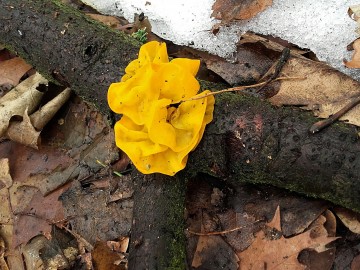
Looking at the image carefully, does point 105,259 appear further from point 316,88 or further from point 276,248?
point 316,88

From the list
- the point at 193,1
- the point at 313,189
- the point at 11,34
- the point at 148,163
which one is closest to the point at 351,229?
the point at 313,189

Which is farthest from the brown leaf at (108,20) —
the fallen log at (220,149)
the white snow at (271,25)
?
the fallen log at (220,149)

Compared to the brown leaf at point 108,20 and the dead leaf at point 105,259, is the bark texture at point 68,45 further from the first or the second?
the dead leaf at point 105,259

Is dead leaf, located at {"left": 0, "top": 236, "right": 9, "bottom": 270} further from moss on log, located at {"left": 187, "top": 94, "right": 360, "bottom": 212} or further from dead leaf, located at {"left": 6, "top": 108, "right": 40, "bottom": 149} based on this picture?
moss on log, located at {"left": 187, "top": 94, "right": 360, "bottom": 212}

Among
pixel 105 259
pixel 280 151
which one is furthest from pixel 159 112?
pixel 105 259

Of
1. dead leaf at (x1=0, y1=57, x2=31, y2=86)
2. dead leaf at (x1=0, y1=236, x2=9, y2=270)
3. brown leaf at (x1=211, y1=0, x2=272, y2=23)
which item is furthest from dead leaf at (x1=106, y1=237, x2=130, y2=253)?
brown leaf at (x1=211, y1=0, x2=272, y2=23)
